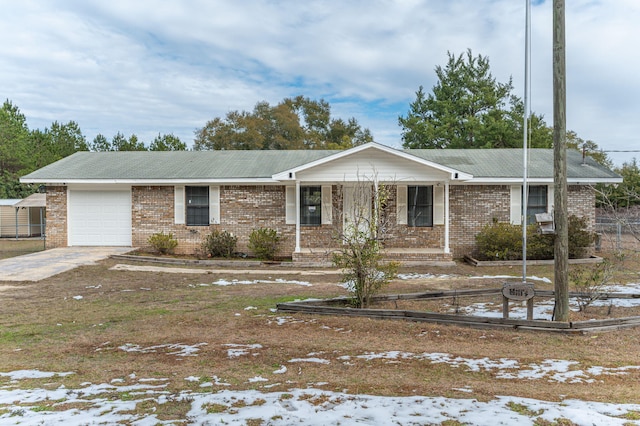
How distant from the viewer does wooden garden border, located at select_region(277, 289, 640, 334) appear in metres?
6.34

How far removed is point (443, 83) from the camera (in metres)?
35.3

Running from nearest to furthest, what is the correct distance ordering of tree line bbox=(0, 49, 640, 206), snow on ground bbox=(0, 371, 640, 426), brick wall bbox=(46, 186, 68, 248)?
snow on ground bbox=(0, 371, 640, 426) < brick wall bbox=(46, 186, 68, 248) < tree line bbox=(0, 49, 640, 206)

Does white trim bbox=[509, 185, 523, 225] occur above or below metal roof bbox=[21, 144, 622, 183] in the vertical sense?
below

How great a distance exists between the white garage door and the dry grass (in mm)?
7464

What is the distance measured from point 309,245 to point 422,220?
13.5ft

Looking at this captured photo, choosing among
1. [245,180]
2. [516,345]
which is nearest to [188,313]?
[516,345]

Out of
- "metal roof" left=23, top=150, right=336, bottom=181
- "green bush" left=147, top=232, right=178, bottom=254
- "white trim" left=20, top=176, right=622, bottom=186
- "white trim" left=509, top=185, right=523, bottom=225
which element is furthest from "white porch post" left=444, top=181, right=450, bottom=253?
"green bush" left=147, top=232, right=178, bottom=254

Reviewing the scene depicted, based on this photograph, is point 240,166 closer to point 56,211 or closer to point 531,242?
point 56,211

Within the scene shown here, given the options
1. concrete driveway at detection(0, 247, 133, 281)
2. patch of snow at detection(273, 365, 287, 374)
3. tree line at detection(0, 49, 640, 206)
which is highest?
tree line at detection(0, 49, 640, 206)

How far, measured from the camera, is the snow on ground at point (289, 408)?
3.51m

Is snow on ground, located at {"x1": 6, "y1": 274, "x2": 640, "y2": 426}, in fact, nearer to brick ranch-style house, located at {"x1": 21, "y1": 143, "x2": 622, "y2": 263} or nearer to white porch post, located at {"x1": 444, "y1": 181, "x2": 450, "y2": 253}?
white porch post, located at {"x1": 444, "y1": 181, "x2": 450, "y2": 253}

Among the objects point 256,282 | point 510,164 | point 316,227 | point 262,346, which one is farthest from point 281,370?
point 510,164

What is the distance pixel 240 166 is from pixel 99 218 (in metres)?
5.51

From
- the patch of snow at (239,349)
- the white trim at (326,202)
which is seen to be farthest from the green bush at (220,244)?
the patch of snow at (239,349)
